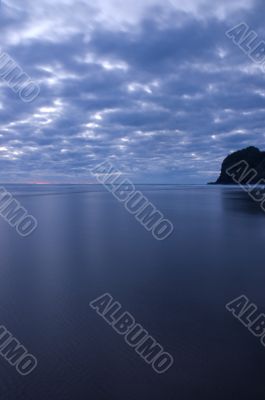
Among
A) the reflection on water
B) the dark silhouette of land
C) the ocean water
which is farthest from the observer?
the dark silhouette of land

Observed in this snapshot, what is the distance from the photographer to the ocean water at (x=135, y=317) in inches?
141

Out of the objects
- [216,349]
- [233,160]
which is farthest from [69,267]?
[233,160]

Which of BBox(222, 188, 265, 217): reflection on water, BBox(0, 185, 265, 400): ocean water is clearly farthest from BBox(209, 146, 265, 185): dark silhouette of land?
BBox(0, 185, 265, 400): ocean water

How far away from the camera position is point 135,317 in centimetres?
527

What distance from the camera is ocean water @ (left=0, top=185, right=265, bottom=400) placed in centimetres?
358

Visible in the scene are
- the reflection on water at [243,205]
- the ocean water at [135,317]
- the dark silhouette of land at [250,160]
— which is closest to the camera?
the ocean water at [135,317]

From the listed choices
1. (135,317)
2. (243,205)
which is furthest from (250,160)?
(135,317)

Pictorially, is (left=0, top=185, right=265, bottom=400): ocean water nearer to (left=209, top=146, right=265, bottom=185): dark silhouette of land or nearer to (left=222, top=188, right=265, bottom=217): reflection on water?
(left=222, top=188, right=265, bottom=217): reflection on water

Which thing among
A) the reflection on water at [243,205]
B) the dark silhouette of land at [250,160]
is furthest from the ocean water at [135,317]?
the dark silhouette of land at [250,160]

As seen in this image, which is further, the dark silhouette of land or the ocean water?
the dark silhouette of land

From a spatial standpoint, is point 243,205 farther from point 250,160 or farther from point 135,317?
point 250,160

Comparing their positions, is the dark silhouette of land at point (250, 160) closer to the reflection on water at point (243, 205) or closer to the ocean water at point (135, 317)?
the reflection on water at point (243, 205)

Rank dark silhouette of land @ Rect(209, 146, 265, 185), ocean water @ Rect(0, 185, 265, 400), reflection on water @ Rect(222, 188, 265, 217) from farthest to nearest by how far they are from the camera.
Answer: dark silhouette of land @ Rect(209, 146, 265, 185) < reflection on water @ Rect(222, 188, 265, 217) < ocean water @ Rect(0, 185, 265, 400)

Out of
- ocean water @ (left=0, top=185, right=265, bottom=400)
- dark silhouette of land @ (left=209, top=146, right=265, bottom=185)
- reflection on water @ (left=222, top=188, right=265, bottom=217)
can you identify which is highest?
dark silhouette of land @ (left=209, top=146, right=265, bottom=185)
